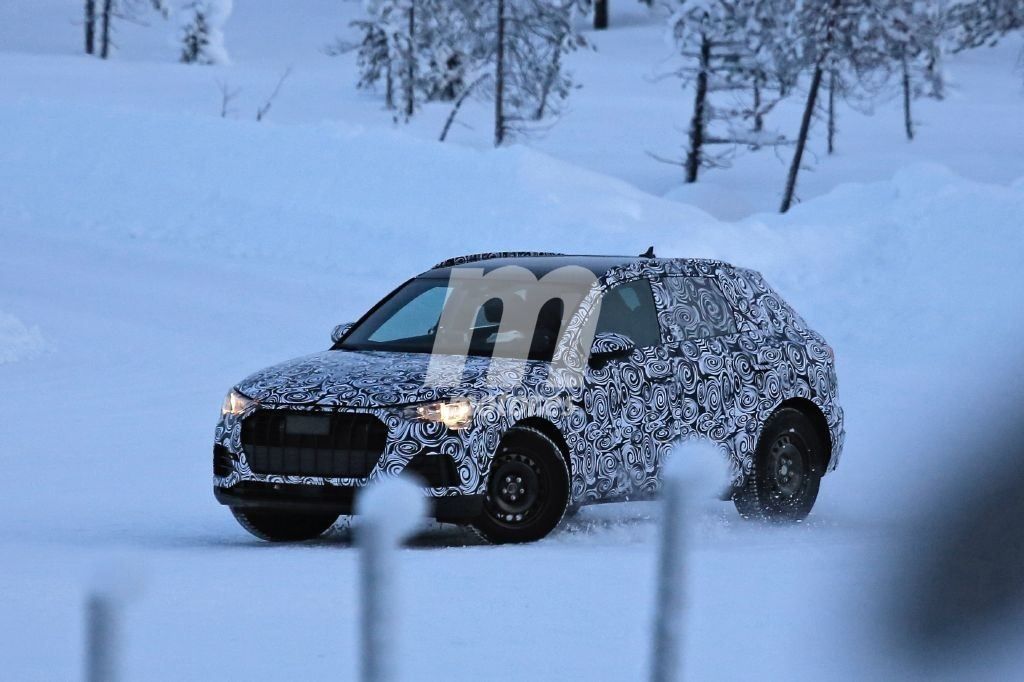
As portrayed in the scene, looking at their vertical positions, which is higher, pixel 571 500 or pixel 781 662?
pixel 781 662

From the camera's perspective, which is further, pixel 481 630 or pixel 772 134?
pixel 772 134

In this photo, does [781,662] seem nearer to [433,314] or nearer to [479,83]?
[433,314]

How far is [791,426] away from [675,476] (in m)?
7.94

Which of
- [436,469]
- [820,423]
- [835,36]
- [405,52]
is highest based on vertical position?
[835,36]

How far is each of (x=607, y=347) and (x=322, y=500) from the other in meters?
1.73

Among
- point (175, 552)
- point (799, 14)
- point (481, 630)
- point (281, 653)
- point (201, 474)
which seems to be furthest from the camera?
point (799, 14)

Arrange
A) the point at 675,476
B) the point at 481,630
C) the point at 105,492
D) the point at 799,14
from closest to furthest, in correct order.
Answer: the point at 675,476 < the point at 481,630 < the point at 105,492 < the point at 799,14

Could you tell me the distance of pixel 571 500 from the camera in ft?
26.3

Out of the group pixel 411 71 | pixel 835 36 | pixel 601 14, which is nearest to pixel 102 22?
pixel 411 71

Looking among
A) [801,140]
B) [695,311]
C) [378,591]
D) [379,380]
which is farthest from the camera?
[801,140]

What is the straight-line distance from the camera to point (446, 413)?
758 cm

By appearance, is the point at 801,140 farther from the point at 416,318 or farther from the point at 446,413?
the point at 446,413

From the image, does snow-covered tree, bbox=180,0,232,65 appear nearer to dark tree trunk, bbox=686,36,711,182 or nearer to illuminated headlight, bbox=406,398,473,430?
dark tree trunk, bbox=686,36,711,182

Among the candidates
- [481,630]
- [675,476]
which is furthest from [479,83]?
[675,476]
